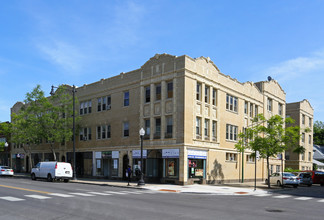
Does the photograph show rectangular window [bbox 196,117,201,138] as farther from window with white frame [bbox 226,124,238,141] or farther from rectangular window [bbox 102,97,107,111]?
rectangular window [bbox 102,97,107,111]

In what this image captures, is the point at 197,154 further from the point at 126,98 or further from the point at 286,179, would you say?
the point at 126,98

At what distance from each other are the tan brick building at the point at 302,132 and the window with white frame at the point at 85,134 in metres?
34.5

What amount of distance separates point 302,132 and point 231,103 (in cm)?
2495

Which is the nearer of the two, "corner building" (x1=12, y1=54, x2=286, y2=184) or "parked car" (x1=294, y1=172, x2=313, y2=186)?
"corner building" (x1=12, y1=54, x2=286, y2=184)

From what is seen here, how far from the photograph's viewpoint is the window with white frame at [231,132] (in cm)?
3744

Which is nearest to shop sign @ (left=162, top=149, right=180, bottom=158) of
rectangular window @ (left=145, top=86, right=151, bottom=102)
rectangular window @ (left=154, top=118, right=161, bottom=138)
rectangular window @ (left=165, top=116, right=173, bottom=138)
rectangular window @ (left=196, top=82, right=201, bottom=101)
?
rectangular window @ (left=165, top=116, right=173, bottom=138)

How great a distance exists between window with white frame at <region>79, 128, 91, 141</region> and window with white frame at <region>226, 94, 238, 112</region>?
16850mm

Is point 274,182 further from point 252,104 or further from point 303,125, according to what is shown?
point 303,125

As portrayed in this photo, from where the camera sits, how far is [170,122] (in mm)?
31641

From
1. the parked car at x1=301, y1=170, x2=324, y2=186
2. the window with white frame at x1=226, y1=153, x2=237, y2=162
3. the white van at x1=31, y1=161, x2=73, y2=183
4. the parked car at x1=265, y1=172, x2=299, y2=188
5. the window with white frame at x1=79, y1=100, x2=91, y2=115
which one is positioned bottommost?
the parked car at x1=301, y1=170, x2=324, y2=186

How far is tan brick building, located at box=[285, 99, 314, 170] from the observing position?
2232 inches

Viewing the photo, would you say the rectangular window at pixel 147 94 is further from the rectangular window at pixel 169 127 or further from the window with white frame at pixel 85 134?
the window with white frame at pixel 85 134

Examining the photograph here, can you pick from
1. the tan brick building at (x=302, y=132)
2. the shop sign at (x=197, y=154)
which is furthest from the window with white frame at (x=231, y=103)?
the tan brick building at (x=302, y=132)

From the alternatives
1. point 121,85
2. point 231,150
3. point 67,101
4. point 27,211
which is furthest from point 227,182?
point 27,211
